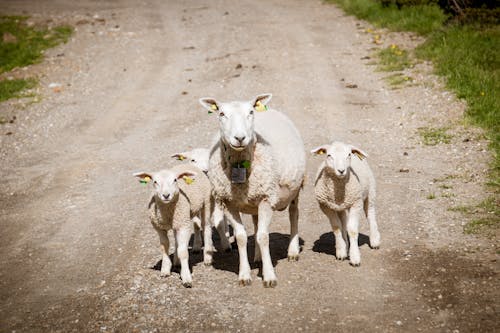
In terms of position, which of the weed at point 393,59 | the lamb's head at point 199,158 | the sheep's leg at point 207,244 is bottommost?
the weed at point 393,59

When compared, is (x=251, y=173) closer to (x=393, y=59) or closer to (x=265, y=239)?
(x=265, y=239)

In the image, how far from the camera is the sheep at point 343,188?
24.9 feet

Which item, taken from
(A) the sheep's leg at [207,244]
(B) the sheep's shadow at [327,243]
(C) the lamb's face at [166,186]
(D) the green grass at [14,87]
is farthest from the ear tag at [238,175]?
(D) the green grass at [14,87]

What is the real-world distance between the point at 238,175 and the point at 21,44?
17.7 meters

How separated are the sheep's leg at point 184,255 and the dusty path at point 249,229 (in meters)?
0.14

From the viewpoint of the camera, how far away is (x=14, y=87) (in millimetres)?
18391

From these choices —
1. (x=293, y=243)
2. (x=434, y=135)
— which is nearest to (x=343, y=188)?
(x=293, y=243)

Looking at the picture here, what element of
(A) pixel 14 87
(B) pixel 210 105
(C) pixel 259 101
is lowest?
(A) pixel 14 87

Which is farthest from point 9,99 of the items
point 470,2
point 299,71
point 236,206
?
point 470,2

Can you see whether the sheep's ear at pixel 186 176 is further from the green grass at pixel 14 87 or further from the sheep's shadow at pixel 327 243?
the green grass at pixel 14 87

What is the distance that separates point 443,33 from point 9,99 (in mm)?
12526

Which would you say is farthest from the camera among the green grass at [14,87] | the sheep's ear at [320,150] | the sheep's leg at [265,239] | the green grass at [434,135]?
the green grass at [14,87]

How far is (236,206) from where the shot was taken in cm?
752

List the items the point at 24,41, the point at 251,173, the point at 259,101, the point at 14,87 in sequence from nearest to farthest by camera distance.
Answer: the point at 251,173, the point at 259,101, the point at 14,87, the point at 24,41
